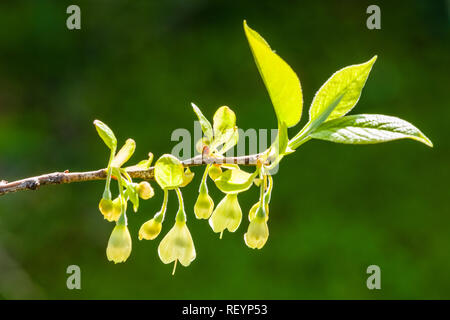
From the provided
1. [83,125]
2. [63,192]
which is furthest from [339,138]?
[83,125]

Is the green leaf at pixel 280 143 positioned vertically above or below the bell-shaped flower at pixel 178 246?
above

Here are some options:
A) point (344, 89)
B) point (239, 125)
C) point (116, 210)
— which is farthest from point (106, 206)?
point (239, 125)

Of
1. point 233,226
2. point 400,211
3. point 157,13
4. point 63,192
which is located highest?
point 157,13

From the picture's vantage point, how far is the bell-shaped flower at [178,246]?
62 cm

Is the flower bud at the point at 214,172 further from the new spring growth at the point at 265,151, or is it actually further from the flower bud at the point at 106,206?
the flower bud at the point at 106,206

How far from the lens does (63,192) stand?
2.29m

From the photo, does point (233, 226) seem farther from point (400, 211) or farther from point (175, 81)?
point (175, 81)

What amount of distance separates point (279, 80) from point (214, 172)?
0.12 meters

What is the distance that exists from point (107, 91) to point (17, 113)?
16.3 inches

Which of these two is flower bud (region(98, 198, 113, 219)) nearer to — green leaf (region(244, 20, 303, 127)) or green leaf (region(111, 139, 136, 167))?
green leaf (region(111, 139, 136, 167))

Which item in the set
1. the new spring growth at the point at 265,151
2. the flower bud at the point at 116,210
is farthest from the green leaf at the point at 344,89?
the flower bud at the point at 116,210

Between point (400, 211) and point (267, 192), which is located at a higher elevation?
point (400, 211)

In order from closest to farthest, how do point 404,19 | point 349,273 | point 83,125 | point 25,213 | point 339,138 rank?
point 339,138, point 349,273, point 25,213, point 83,125, point 404,19

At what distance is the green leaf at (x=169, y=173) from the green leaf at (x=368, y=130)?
0.13 metres
